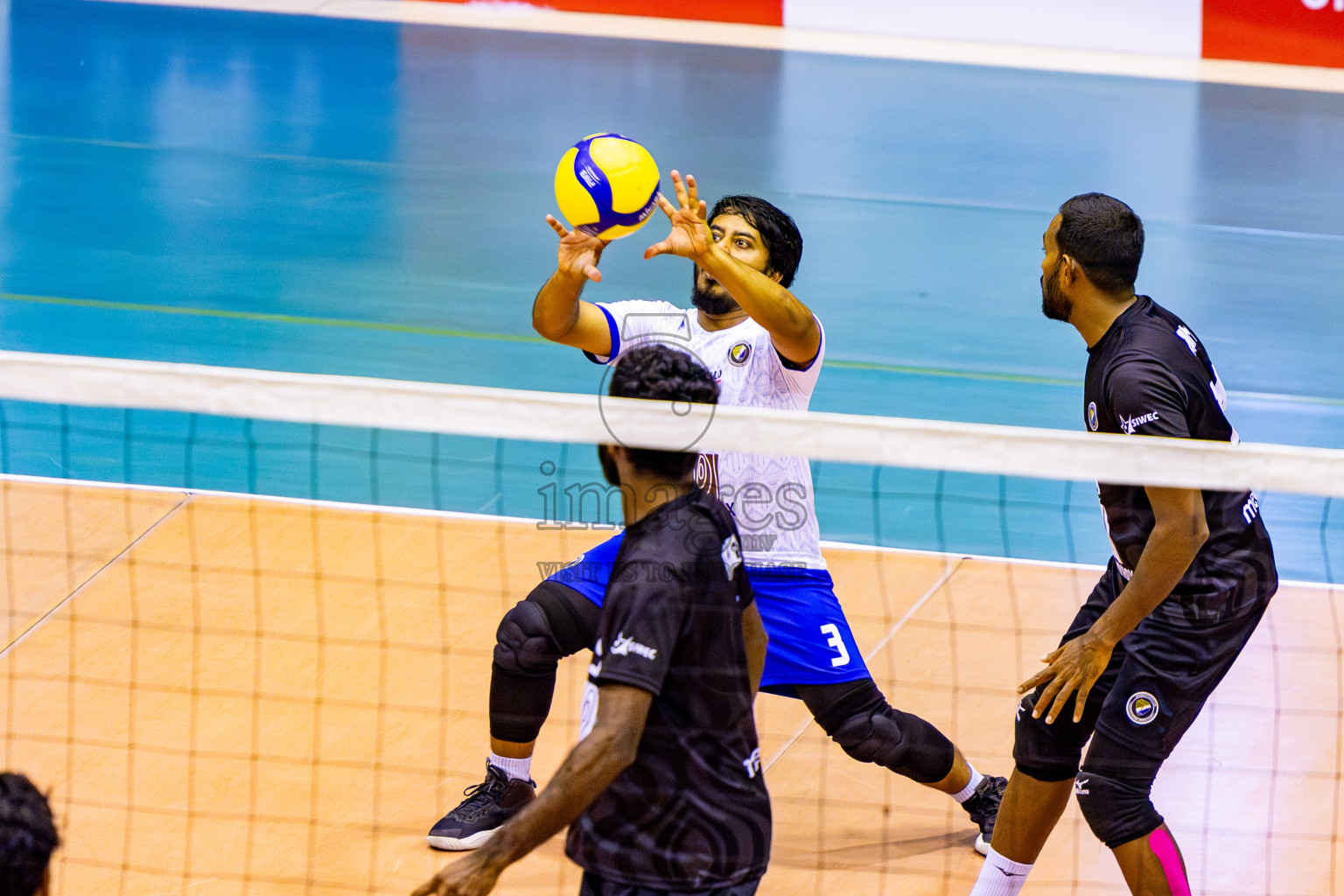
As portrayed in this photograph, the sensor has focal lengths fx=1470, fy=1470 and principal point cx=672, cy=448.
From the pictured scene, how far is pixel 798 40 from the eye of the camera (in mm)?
17828

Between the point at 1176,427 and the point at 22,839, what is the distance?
2782 millimetres

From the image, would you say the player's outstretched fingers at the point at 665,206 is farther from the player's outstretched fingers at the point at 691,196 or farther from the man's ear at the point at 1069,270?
the man's ear at the point at 1069,270

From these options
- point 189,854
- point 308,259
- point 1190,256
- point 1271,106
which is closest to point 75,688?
point 189,854

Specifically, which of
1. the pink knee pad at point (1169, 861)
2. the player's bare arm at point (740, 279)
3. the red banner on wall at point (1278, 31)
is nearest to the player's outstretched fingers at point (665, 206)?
the player's bare arm at point (740, 279)

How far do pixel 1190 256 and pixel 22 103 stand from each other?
431 inches

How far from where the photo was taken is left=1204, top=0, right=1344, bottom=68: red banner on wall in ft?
54.1

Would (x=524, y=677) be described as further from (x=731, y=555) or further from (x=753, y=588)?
(x=731, y=555)

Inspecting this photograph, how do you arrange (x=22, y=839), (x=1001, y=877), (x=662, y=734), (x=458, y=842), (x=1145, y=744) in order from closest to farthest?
(x=22, y=839), (x=662, y=734), (x=1145, y=744), (x=1001, y=877), (x=458, y=842)

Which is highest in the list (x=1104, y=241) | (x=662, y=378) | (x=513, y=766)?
(x=1104, y=241)

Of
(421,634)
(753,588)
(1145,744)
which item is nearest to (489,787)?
(753,588)

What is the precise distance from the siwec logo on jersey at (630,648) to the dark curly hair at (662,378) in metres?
0.43

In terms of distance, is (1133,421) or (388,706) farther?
(388,706)

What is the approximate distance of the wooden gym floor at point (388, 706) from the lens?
4.64 m

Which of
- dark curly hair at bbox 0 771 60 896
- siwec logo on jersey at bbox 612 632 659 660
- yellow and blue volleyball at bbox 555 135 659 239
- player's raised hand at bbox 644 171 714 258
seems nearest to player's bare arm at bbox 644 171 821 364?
player's raised hand at bbox 644 171 714 258
